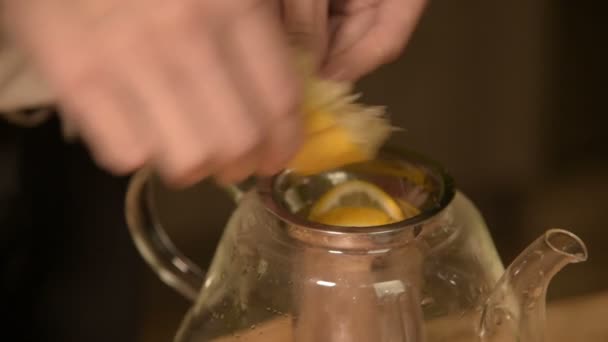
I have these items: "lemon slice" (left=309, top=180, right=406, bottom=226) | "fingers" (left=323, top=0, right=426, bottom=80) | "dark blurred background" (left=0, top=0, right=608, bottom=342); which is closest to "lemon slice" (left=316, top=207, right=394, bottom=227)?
"lemon slice" (left=309, top=180, right=406, bottom=226)

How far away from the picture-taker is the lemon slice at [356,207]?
18.1 inches

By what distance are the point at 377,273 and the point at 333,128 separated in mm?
78

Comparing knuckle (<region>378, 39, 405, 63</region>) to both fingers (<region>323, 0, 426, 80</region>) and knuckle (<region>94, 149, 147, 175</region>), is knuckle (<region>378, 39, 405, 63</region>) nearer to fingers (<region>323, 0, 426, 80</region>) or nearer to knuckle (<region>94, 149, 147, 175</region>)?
fingers (<region>323, 0, 426, 80</region>)

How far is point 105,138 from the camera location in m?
0.33

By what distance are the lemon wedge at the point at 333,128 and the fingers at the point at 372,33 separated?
0.06 meters

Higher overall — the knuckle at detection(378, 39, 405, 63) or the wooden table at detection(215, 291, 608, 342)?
the knuckle at detection(378, 39, 405, 63)

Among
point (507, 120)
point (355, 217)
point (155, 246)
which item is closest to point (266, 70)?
point (355, 217)

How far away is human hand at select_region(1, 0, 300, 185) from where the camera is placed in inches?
12.6

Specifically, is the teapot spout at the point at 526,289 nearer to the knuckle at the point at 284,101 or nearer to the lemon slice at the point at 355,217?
the lemon slice at the point at 355,217

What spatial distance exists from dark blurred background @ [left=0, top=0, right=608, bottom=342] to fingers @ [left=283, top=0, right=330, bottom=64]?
0.74 metres

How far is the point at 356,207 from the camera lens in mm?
471

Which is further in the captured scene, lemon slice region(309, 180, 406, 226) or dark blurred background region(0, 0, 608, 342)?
dark blurred background region(0, 0, 608, 342)

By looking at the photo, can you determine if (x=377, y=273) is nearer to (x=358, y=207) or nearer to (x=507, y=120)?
(x=358, y=207)

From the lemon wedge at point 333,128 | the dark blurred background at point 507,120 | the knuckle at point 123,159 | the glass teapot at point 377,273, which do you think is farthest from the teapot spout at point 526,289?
the dark blurred background at point 507,120
